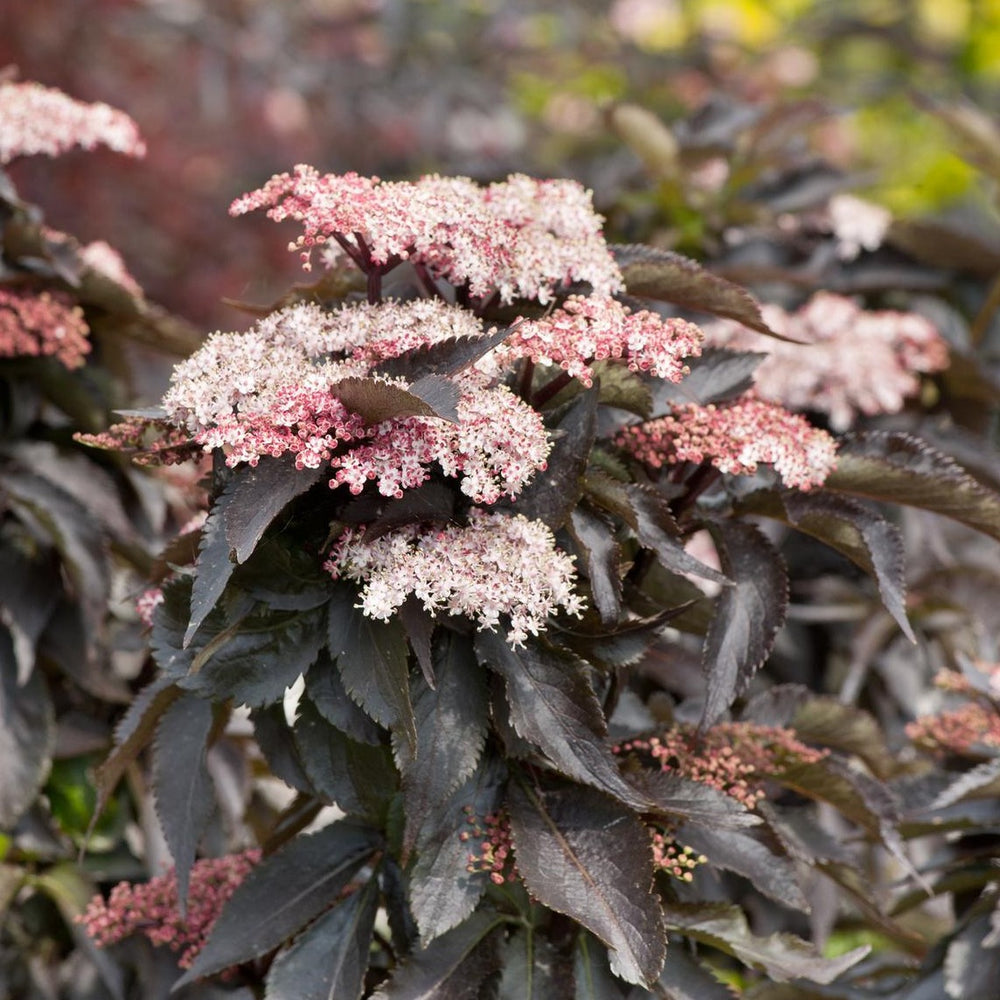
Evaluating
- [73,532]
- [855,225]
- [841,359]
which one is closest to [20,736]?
[73,532]

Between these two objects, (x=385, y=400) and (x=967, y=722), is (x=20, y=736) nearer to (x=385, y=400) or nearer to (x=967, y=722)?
(x=385, y=400)

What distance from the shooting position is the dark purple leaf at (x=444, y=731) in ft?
4.08

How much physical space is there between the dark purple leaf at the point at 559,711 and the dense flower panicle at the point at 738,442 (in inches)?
9.4

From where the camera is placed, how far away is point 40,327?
6.21ft

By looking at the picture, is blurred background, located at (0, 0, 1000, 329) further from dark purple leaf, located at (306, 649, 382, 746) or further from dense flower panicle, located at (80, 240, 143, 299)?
dark purple leaf, located at (306, 649, 382, 746)

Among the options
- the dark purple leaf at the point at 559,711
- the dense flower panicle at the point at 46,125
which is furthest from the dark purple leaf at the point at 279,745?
the dense flower panicle at the point at 46,125

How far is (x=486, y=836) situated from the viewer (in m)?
1.34

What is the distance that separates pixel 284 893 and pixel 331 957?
0.09 metres

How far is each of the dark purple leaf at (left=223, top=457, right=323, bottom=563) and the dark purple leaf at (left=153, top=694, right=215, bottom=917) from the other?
33cm

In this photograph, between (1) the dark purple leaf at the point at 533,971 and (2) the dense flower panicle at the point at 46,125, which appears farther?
(2) the dense flower panicle at the point at 46,125

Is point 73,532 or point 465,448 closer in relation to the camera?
point 465,448

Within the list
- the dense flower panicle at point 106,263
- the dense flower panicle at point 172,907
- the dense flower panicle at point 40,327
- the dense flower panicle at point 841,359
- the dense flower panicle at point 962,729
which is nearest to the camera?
the dense flower panicle at point 172,907

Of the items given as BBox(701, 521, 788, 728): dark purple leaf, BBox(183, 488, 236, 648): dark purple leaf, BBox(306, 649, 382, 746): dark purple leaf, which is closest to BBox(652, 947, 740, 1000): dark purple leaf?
BBox(701, 521, 788, 728): dark purple leaf

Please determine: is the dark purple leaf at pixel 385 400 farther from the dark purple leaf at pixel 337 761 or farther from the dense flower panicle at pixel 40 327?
the dense flower panicle at pixel 40 327
